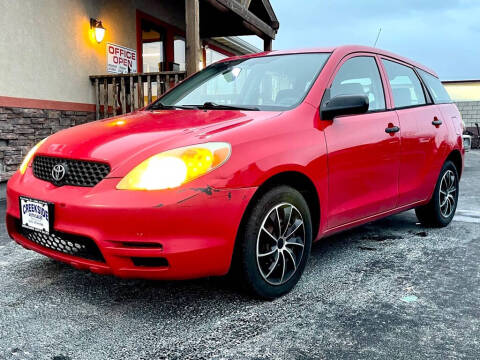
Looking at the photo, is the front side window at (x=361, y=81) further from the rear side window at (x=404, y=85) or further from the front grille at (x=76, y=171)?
the front grille at (x=76, y=171)

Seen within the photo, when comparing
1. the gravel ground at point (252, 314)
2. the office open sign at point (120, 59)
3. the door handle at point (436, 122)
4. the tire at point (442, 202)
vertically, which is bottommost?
the gravel ground at point (252, 314)

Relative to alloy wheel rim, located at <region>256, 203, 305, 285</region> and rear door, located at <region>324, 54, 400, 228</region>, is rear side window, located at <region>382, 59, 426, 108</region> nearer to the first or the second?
rear door, located at <region>324, 54, 400, 228</region>

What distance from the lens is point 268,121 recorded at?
2.81 metres

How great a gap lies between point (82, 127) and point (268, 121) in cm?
125

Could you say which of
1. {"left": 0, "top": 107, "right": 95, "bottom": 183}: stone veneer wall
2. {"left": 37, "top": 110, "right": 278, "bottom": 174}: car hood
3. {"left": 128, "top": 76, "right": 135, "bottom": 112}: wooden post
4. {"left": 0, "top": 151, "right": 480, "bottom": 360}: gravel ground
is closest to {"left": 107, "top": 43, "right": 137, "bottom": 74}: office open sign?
{"left": 128, "top": 76, "right": 135, "bottom": 112}: wooden post

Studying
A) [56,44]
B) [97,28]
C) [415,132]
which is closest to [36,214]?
[415,132]

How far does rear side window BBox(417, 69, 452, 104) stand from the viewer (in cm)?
462

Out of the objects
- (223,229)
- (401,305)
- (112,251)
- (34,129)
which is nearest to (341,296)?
(401,305)

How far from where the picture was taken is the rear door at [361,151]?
3.17 m

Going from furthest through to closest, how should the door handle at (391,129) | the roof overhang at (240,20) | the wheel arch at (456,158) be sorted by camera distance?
the roof overhang at (240,20) < the wheel arch at (456,158) < the door handle at (391,129)

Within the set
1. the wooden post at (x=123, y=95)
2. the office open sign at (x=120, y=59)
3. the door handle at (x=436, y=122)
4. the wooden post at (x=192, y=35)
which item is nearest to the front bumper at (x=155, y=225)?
the door handle at (x=436, y=122)

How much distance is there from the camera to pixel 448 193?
4.69 metres

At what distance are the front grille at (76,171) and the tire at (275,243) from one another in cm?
82

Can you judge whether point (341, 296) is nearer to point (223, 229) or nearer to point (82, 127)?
point (223, 229)
